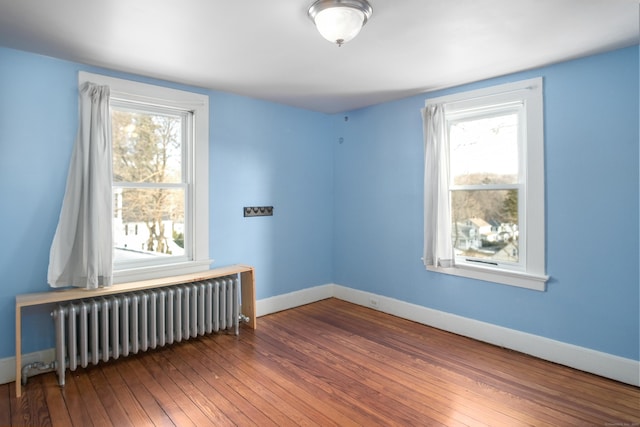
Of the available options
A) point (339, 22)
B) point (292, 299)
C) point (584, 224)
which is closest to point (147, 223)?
point (292, 299)

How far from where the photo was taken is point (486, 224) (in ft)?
11.9

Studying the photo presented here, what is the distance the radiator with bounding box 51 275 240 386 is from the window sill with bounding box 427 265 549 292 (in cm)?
223

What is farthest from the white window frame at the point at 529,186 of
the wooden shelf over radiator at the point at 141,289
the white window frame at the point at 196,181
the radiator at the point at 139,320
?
the white window frame at the point at 196,181

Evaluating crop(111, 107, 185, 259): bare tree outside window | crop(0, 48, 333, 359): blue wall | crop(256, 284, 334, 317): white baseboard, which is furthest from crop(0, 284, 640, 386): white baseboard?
crop(111, 107, 185, 259): bare tree outside window

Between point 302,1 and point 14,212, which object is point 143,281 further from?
point 302,1

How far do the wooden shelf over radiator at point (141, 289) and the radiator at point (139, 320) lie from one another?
9cm

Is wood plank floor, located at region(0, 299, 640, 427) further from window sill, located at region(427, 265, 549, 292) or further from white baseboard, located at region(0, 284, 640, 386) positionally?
window sill, located at region(427, 265, 549, 292)

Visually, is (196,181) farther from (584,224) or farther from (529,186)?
(584,224)

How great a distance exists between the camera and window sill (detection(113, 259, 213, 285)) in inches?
128

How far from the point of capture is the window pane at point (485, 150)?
3.43 meters

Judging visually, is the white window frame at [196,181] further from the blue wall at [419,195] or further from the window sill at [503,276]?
the window sill at [503,276]

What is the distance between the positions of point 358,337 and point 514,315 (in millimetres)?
1432

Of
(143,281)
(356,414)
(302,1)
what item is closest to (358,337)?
(356,414)

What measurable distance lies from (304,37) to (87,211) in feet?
6.91
